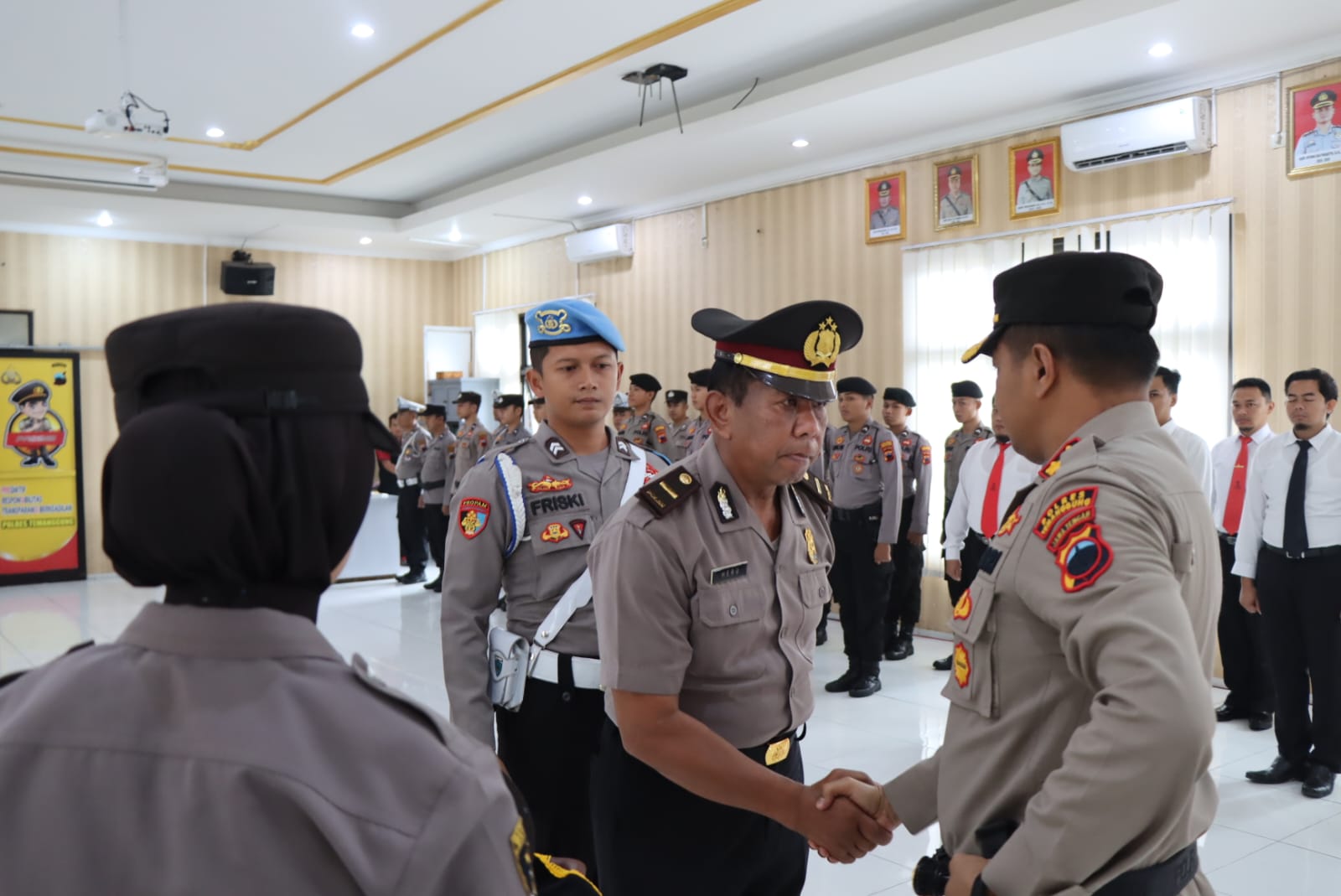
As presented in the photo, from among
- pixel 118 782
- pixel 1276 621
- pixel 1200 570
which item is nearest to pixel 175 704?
pixel 118 782

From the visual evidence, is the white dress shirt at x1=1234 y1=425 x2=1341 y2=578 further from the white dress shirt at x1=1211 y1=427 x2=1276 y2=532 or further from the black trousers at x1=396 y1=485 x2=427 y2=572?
the black trousers at x1=396 y1=485 x2=427 y2=572

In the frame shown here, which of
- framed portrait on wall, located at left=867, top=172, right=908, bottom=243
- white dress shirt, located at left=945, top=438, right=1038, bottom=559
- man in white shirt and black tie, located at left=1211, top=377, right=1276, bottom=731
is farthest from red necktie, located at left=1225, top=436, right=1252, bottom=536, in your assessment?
framed portrait on wall, located at left=867, top=172, right=908, bottom=243

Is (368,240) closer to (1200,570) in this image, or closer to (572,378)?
(572,378)

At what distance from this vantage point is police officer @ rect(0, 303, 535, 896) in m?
0.66

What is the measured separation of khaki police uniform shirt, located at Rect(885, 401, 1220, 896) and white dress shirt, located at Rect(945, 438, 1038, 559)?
14.4 feet

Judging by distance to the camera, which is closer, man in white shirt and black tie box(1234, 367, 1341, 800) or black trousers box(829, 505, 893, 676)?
man in white shirt and black tie box(1234, 367, 1341, 800)

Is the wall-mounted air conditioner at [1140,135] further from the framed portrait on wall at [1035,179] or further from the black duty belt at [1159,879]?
the black duty belt at [1159,879]

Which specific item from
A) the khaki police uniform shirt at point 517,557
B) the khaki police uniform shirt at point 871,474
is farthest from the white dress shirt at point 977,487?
the khaki police uniform shirt at point 517,557

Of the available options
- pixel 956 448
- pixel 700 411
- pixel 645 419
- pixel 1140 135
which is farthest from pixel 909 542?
pixel 645 419

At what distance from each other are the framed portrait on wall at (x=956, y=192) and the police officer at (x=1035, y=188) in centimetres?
37

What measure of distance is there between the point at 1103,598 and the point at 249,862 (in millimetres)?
905

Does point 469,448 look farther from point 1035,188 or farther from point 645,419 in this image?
point 1035,188

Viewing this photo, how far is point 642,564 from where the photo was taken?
1618 mm

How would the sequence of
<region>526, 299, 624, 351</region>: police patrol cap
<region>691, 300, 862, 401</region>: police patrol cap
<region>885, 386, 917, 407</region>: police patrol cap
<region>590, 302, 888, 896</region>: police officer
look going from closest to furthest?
<region>590, 302, 888, 896</region>: police officer, <region>691, 300, 862, 401</region>: police patrol cap, <region>526, 299, 624, 351</region>: police patrol cap, <region>885, 386, 917, 407</region>: police patrol cap
